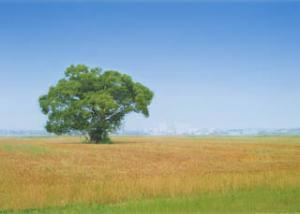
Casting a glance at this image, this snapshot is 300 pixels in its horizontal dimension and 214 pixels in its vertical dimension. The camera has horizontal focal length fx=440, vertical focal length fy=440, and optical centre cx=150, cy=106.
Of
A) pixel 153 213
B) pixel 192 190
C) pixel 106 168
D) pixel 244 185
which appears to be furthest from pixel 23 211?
pixel 106 168

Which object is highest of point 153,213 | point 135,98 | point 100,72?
point 100,72

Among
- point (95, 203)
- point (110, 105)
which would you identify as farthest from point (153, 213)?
point (110, 105)

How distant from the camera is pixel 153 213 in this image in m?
14.8

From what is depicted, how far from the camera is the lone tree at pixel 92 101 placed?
7306 cm

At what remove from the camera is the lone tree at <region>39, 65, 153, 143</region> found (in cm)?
7306

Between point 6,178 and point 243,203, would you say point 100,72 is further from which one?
point 243,203

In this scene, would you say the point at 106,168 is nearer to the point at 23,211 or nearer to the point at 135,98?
the point at 23,211

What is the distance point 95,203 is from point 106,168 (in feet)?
48.8

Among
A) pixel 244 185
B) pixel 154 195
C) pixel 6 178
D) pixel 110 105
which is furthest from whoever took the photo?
pixel 110 105

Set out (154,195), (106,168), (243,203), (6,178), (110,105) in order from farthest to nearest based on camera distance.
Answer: (110,105) → (106,168) → (6,178) → (154,195) → (243,203)

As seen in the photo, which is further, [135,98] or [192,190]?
[135,98]

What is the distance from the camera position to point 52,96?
2975 inches

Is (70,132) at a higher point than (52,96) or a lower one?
lower

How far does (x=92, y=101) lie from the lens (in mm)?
71312
